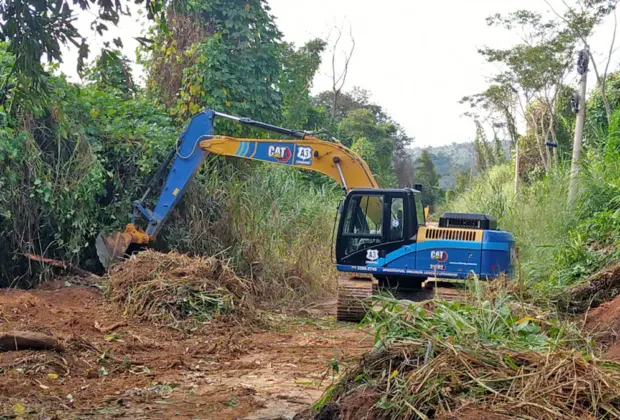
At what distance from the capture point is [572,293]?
9.09 m

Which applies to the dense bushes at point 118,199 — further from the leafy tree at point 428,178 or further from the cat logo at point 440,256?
the leafy tree at point 428,178

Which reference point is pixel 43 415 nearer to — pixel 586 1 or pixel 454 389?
pixel 454 389

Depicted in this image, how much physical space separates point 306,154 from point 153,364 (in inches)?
213

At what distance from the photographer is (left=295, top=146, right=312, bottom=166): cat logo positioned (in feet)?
38.8

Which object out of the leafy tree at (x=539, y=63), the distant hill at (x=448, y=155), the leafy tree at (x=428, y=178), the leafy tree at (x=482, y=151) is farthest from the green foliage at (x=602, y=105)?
the distant hill at (x=448, y=155)

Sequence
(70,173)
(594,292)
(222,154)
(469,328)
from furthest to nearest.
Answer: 1. (222,154)
2. (70,173)
3. (594,292)
4. (469,328)

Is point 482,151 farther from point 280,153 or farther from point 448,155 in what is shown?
point 448,155

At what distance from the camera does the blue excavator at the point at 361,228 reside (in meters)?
10.4

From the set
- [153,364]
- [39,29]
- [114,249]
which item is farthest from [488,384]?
[114,249]

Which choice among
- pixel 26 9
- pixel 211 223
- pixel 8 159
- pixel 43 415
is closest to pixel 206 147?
pixel 211 223

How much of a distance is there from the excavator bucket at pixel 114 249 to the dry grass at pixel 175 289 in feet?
3.21

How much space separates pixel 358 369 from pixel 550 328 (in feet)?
4.38

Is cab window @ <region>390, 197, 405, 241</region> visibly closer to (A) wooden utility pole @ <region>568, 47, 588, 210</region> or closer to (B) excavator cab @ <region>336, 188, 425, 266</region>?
(B) excavator cab @ <region>336, 188, 425, 266</region>

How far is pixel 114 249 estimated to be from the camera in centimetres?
1159
